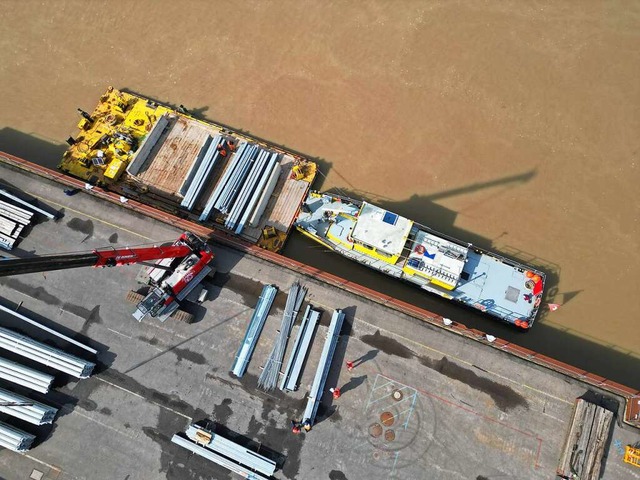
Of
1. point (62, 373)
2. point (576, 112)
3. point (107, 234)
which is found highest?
point (576, 112)

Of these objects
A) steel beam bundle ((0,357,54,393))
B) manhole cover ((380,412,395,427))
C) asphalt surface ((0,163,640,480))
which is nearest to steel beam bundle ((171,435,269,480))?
asphalt surface ((0,163,640,480))

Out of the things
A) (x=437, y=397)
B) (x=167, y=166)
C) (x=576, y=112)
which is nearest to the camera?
(x=437, y=397)

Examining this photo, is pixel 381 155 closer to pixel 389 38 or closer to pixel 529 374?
pixel 389 38

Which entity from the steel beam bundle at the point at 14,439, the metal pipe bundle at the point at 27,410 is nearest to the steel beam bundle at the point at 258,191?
the metal pipe bundle at the point at 27,410

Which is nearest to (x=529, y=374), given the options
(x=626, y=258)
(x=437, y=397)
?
(x=437, y=397)

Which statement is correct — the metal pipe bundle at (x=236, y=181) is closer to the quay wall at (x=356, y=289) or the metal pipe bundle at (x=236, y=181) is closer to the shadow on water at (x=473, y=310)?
the quay wall at (x=356, y=289)

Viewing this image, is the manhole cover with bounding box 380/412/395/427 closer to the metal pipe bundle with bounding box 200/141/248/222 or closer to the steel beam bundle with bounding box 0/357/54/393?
A: the metal pipe bundle with bounding box 200/141/248/222
